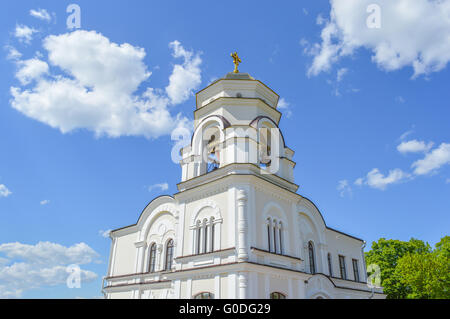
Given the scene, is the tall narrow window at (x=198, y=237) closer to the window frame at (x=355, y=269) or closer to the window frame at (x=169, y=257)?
the window frame at (x=169, y=257)

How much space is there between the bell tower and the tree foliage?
61.6ft

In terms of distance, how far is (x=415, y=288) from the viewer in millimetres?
30172

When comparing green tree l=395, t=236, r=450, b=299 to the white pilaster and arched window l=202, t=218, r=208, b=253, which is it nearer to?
the white pilaster

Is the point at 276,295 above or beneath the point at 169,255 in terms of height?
beneath

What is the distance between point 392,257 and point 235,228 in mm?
31048

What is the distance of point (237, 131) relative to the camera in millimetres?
18625

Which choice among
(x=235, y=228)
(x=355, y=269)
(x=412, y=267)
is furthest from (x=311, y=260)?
(x=412, y=267)

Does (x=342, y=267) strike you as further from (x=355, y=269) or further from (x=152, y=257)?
(x=152, y=257)

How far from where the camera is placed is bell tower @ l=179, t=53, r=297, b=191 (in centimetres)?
1845

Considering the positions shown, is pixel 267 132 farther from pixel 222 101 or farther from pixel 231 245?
pixel 231 245

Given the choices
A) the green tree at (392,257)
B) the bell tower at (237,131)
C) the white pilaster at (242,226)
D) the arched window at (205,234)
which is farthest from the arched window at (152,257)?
the green tree at (392,257)

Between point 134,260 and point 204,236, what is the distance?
9601 mm

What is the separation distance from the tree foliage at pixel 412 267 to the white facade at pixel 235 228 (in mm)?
6627
